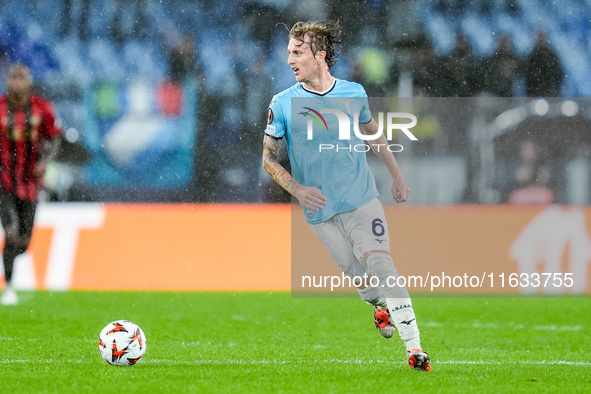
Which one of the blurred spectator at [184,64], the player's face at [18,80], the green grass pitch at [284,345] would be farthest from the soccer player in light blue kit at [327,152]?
the blurred spectator at [184,64]

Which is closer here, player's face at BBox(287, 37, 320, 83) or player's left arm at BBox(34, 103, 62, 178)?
player's face at BBox(287, 37, 320, 83)

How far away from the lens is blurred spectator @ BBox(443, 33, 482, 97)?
40.0ft

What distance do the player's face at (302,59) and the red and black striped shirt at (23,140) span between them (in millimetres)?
3835

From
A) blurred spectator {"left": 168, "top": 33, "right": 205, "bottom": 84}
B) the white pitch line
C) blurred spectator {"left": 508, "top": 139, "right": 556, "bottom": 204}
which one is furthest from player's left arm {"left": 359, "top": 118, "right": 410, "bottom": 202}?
blurred spectator {"left": 168, "top": 33, "right": 205, "bottom": 84}

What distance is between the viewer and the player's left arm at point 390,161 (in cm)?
547

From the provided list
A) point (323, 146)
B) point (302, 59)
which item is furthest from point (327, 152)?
point (302, 59)

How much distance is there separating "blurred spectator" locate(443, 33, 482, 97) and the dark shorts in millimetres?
5715

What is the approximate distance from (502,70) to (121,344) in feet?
27.6

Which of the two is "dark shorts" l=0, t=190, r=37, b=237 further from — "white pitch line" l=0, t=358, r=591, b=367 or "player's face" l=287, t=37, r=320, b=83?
"player's face" l=287, t=37, r=320, b=83

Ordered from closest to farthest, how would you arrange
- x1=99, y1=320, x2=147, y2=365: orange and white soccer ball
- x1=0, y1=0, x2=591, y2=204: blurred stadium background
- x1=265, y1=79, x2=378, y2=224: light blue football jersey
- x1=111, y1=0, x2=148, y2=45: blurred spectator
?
x1=99, y1=320, x2=147, y2=365: orange and white soccer ball → x1=265, y1=79, x2=378, y2=224: light blue football jersey → x1=0, y1=0, x2=591, y2=204: blurred stadium background → x1=111, y1=0, x2=148, y2=45: blurred spectator

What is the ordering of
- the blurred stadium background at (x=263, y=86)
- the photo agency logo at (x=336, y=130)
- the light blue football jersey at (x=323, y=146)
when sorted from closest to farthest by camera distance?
the light blue football jersey at (x=323, y=146) → the photo agency logo at (x=336, y=130) → the blurred stadium background at (x=263, y=86)

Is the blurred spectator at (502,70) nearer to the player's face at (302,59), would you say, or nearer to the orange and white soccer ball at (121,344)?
the player's face at (302,59)

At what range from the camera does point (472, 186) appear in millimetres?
10273

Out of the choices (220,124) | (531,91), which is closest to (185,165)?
(220,124)
